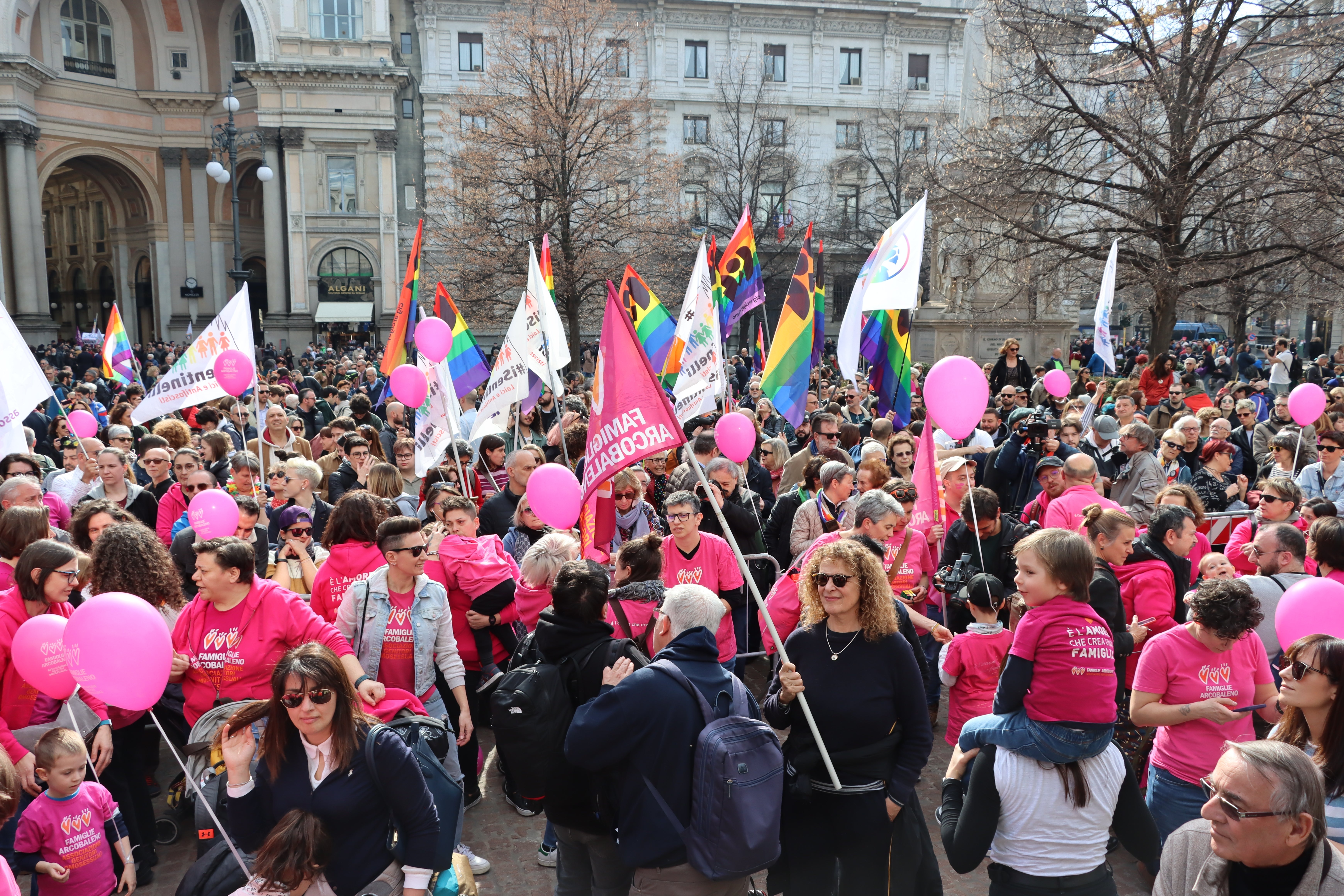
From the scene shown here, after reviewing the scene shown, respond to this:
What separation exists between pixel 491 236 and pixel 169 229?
2375cm

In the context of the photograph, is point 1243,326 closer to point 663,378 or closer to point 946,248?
point 946,248

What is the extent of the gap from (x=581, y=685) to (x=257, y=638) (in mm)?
1700

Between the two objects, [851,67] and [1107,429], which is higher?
[851,67]

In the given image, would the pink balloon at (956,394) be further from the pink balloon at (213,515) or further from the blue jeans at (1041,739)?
the pink balloon at (213,515)

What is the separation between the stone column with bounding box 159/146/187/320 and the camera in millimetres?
41625

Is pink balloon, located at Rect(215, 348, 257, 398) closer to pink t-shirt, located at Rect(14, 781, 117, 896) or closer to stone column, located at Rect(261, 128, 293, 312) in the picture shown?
pink t-shirt, located at Rect(14, 781, 117, 896)

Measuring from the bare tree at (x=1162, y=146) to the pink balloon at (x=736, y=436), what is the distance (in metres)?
12.9

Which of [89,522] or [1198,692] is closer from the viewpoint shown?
[1198,692]

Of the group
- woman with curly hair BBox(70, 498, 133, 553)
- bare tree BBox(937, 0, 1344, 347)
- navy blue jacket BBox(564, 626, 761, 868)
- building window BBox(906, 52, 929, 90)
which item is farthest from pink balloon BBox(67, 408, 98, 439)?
building window BBox(906, 52, 929, 90)

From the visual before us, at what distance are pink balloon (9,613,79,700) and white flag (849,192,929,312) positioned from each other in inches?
254

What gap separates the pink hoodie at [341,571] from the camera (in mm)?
5129

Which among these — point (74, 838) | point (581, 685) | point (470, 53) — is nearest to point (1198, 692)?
point (581, 685)

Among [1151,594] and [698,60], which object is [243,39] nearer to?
[698,60]

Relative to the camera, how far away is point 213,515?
5492 millimetres
